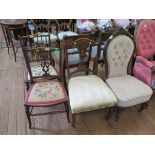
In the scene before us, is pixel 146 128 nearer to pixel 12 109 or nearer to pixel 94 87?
pixel 94 87

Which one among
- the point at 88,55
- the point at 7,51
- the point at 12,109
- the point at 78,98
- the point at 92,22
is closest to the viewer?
the point at 78,98

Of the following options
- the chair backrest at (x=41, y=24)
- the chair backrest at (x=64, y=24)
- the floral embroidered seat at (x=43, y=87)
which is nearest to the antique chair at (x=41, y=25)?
the chair backrest at (x=41, y=24)

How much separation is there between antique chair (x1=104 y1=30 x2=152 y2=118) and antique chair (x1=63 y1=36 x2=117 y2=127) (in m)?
0.12

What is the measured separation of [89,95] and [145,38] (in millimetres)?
1183

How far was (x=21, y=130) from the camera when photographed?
6.57ft

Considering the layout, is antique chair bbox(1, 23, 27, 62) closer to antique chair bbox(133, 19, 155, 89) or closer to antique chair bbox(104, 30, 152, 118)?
antique chair bbox(104, 30, 152, 118)

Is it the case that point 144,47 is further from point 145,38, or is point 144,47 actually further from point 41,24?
point 41,24

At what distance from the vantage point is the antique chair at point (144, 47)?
2247mm

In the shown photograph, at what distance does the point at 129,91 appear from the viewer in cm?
192

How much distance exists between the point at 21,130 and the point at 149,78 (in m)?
1.61

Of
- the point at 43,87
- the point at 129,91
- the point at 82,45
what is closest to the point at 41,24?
the point at 82,45

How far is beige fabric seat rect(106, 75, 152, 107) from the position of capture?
6.13 feet

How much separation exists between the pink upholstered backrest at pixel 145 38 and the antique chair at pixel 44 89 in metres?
1.13
